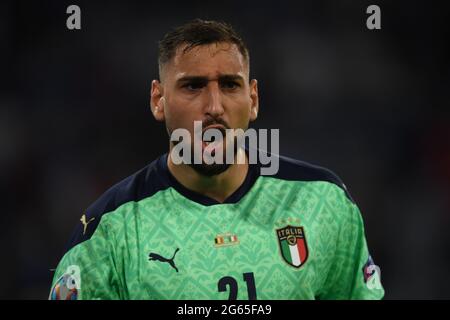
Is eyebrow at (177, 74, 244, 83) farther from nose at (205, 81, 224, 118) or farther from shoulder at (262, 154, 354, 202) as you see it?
shoulder at (262, 154, 354, 202)

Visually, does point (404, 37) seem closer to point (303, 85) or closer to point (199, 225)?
point (303, 85)

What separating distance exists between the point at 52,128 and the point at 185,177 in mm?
3165

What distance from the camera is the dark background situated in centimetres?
615

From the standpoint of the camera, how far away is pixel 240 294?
312 centimetres

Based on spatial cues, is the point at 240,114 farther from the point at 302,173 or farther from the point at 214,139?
the point at 302,173

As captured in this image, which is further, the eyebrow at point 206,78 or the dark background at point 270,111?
the dark background at point 270,111

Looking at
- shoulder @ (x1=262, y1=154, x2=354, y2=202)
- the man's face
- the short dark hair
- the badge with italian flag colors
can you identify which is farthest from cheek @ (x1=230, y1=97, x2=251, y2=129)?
the badge with italian flag colors

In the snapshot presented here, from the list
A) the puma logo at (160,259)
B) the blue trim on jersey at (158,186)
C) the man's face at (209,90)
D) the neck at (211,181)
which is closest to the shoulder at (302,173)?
the blue trim on jersey at (158,186)

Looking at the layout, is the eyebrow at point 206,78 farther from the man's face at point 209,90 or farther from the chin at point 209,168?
the chin at point 209,168

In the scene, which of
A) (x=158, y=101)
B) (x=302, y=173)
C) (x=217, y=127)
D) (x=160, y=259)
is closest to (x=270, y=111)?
(x=302, y=173)

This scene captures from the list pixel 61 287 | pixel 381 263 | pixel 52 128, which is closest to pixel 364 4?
pixel 381 263

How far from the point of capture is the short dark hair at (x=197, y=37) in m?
3.23

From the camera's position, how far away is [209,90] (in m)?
3.17

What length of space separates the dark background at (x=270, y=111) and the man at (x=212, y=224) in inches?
109
